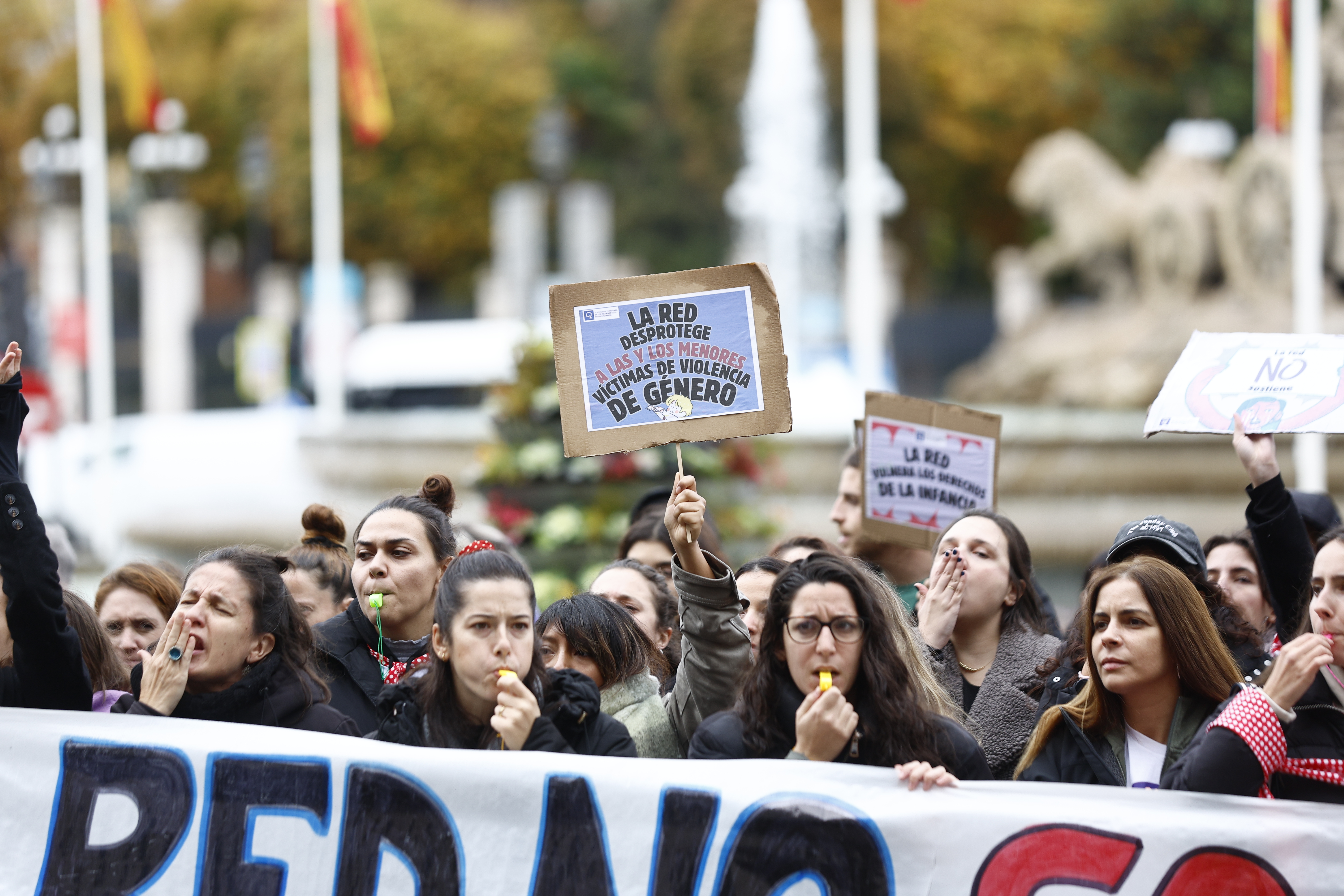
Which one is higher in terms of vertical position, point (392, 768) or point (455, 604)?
point (455, 604)

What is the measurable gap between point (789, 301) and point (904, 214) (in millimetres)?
14764

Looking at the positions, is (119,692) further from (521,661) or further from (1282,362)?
(1282,362)

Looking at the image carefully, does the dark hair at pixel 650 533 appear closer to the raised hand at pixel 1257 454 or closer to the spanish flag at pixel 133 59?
the raised hand at pixel 1257 454

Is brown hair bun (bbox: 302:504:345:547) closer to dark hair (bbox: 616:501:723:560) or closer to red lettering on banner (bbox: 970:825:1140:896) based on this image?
dark hair (bbox: 616:501:723:560)

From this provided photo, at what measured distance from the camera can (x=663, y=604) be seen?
5.04 meters

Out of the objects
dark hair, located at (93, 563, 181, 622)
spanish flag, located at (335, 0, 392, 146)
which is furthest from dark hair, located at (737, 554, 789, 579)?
spanish flag, located at (335, 0, 392, 146)

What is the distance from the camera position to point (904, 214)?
1710 inches

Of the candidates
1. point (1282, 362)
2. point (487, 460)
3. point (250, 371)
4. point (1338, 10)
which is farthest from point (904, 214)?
point (1282, 362)

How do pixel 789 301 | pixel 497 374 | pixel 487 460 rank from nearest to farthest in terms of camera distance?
pixel 487 460, pixel 789 301, pixel 497 374

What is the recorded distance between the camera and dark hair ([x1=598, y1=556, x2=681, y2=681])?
4.99 meters

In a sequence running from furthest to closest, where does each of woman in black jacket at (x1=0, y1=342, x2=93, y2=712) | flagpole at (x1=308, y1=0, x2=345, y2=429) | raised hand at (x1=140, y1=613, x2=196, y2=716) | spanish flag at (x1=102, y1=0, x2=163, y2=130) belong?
flagpole at (x1=308, y1=0, x2=345, y2=429) → spanish flag at (x1=102, y1=0, x2=163, y2=130) → raised hand at (x1=140, y1=613, x2=196, y2=716) → woman in black jacket at (x1=0, y1=342, x2=93, y2=712)

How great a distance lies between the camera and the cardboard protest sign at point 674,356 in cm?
441

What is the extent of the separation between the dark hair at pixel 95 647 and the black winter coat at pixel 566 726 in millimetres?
967

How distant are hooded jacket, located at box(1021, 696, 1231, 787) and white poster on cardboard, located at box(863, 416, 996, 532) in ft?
6.19
